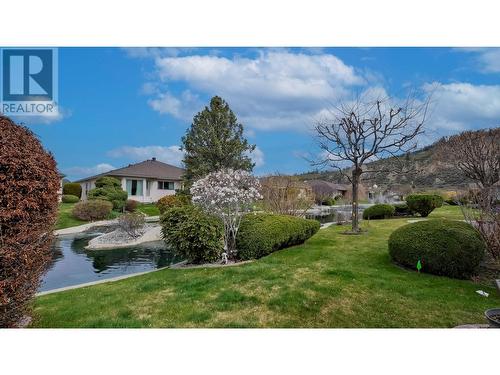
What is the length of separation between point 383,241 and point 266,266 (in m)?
4.17

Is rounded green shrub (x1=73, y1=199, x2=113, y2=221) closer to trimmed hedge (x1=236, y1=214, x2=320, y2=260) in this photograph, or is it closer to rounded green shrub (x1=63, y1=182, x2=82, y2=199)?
rounded green shrub (x1=63, y1=182, x2=82, y2=199)

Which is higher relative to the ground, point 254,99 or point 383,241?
point 254,99

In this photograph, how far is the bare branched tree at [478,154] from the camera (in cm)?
1088

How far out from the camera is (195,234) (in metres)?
7.30

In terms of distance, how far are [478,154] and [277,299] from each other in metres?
10.3

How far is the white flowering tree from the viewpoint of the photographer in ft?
25.1

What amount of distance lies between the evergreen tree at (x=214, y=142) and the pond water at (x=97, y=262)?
1162 centimetres

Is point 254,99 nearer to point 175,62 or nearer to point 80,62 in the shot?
point 175,62

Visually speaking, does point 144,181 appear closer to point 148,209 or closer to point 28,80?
point 148,209

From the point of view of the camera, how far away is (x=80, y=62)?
959cm

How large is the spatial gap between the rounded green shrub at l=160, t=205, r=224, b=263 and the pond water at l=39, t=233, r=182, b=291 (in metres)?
1.11

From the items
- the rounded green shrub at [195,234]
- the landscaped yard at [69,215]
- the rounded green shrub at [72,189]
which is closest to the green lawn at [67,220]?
the landscaped yard at [69,215]
